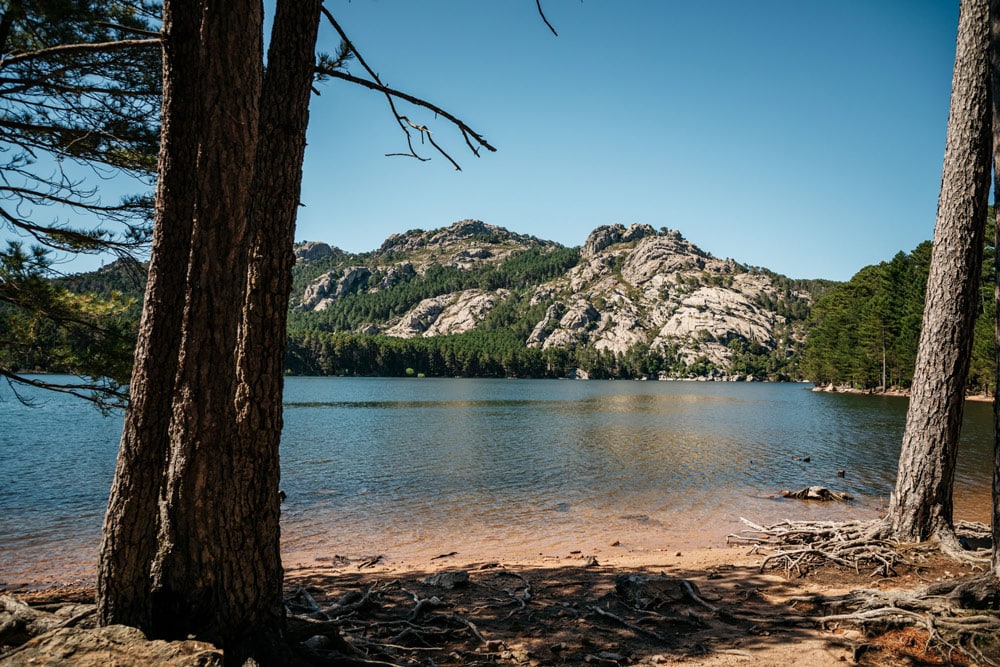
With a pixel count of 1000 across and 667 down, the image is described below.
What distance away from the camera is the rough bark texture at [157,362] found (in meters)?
2.98

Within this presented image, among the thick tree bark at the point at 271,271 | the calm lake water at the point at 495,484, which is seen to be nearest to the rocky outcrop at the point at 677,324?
the calm lake water at the point at 495,484

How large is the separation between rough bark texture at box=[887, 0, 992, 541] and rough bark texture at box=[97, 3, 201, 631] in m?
7.58

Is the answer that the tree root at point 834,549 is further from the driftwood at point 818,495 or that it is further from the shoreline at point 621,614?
the driftwood at point 818,495

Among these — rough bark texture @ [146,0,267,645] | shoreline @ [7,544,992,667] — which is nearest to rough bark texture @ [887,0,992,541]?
shoreline @ [7,544,992,667]

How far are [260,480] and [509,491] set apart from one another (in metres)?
13.6

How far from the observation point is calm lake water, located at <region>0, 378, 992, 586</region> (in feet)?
35.5

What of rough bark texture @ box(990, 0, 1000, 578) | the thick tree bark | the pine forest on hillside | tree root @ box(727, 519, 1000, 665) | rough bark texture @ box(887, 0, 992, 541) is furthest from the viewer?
the pine forest on hillside

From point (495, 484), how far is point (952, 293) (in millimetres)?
13306

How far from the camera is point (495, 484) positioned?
17.0 m

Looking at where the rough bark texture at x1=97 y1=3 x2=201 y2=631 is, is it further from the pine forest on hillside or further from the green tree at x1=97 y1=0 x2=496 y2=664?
the pine forest on hillside

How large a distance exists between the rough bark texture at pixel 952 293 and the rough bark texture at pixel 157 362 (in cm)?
758

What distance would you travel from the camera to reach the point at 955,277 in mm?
6113

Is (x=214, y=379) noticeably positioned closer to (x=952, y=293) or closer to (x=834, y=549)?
(x=834, y=549)

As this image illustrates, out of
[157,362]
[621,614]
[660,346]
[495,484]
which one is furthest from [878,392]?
[660,346]
